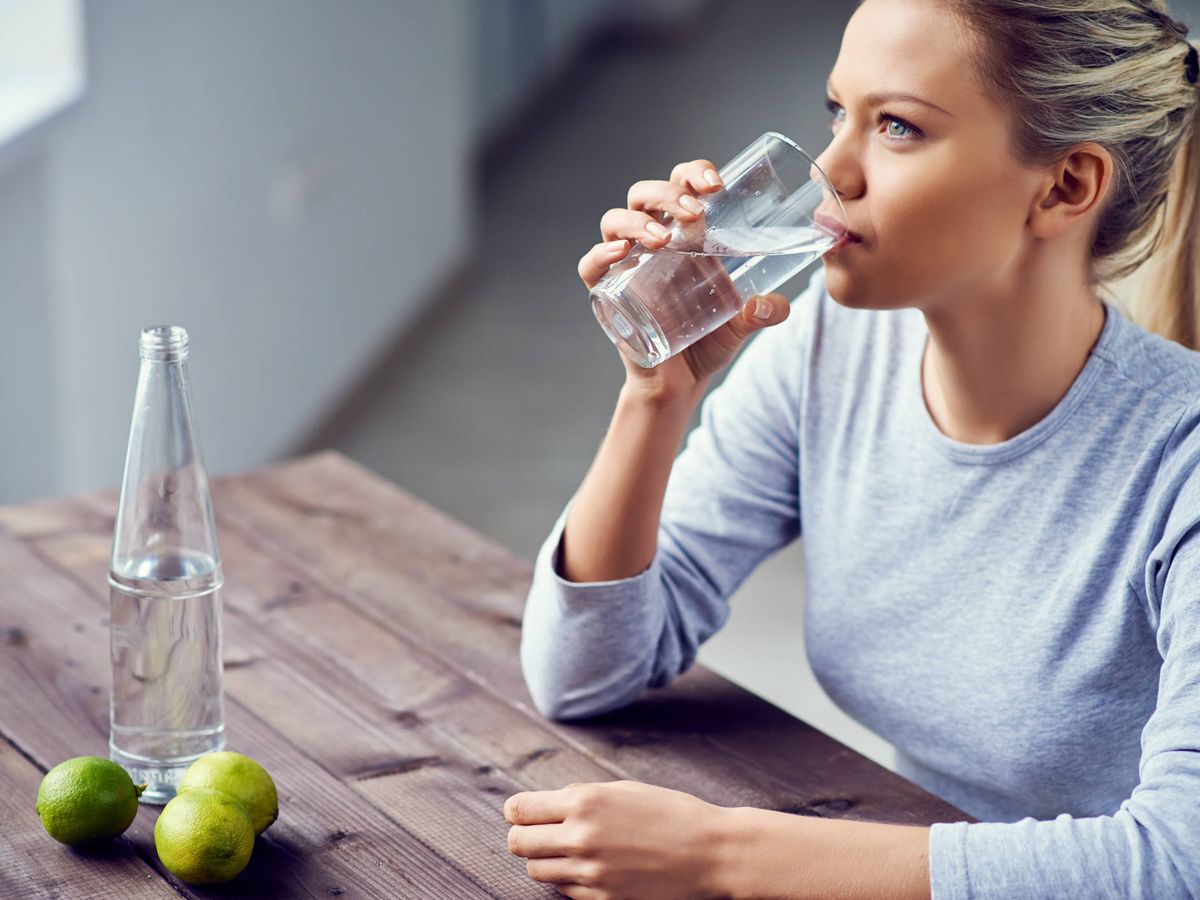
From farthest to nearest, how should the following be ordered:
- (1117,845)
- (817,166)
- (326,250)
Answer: (326,250)
(817,166)
(1117,845)

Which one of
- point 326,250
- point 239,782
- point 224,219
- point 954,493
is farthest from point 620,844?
point 326,250

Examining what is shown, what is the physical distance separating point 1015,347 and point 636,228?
35 centimetres

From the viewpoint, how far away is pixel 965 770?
1.28 m

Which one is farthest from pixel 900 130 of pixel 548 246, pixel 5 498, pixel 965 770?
pixel 548 246

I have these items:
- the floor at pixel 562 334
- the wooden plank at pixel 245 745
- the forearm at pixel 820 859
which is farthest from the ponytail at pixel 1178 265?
the floor at pixel 562 334

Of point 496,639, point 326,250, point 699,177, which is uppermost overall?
point 699,177

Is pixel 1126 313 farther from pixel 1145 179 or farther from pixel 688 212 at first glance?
pixel 688 212

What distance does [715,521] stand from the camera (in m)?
1.38

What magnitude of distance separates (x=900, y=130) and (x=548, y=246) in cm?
396

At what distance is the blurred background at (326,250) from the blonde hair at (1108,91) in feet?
0.37

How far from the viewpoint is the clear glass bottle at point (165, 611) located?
1.06m

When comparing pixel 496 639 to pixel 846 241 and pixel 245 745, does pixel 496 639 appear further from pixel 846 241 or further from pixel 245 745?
pixel 846 241

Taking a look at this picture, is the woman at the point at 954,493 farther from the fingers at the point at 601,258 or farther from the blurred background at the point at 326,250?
the blurred background at the point at 326,250

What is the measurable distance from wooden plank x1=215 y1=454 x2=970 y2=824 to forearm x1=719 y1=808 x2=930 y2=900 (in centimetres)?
10
